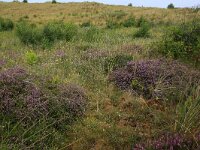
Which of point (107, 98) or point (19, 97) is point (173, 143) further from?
point (19, 97)

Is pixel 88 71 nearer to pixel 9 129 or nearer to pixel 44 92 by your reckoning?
pixel 44 92

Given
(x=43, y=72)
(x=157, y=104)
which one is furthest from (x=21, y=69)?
(x=157, y=104)

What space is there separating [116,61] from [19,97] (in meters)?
3.06

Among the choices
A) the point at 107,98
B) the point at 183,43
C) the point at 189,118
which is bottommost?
the point at 107,98

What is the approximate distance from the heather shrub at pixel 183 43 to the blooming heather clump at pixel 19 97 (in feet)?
12.0

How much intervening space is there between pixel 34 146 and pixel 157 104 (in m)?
2.52

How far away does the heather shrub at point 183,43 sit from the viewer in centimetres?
860

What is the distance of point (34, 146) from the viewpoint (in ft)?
17.0

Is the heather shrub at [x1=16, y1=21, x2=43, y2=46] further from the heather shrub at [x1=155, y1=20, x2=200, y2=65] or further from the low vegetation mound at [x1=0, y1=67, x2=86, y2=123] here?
the low vegetation mound at [x1=0, y1=67, x2=86, y2=123]

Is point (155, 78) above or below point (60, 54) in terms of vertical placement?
below

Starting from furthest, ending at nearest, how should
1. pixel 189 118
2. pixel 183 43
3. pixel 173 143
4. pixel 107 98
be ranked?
pixel 183 43 → pixel 107 98 → pixel 189 118 → pixel 173 143

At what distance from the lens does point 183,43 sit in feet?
29.1

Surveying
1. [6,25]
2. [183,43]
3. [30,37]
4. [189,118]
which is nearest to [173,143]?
[189,118]

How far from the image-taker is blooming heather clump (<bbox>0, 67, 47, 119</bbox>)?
5754 mm
